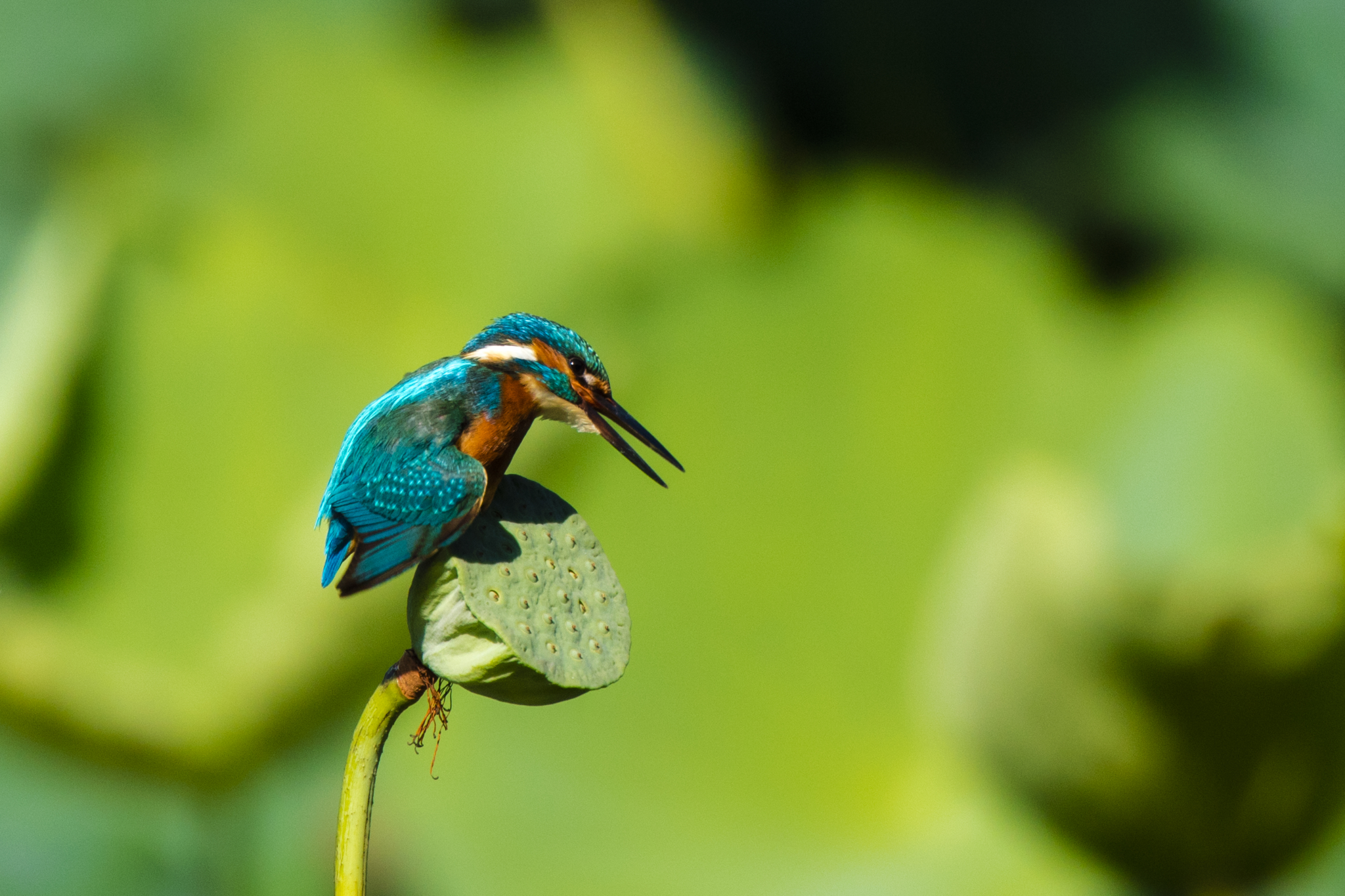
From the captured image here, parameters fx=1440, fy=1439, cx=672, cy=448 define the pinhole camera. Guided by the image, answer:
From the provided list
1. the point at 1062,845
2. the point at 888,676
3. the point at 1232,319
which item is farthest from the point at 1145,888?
the point at 1232,319

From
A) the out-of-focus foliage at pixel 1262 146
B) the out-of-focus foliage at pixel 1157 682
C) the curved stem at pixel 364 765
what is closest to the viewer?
the curved stem at pixel 364 765

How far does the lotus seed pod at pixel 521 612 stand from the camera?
0.29 m

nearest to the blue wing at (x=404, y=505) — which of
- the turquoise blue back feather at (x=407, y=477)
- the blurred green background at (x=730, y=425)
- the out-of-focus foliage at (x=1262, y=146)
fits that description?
the turquoise blue back feather at (x=407, y=477)

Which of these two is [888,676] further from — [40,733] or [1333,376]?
[40,733]

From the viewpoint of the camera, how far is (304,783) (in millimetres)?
970

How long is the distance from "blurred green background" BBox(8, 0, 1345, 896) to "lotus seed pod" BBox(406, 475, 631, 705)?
357mm

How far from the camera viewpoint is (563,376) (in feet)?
1.04

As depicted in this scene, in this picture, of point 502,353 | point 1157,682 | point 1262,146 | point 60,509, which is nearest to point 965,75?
point 1262,146

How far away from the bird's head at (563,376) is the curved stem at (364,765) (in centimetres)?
7

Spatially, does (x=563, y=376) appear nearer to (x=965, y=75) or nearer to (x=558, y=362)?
(x=558, y=362)

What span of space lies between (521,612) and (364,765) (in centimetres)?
5

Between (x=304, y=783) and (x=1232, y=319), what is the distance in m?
0.92

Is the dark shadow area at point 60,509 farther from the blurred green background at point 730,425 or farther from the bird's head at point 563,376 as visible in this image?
the bird's head at point 563,376

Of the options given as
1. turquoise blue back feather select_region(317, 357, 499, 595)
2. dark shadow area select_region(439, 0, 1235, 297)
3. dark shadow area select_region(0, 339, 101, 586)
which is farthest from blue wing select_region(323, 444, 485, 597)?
dark shadow area select_region(439, 0, 1235, 297)
